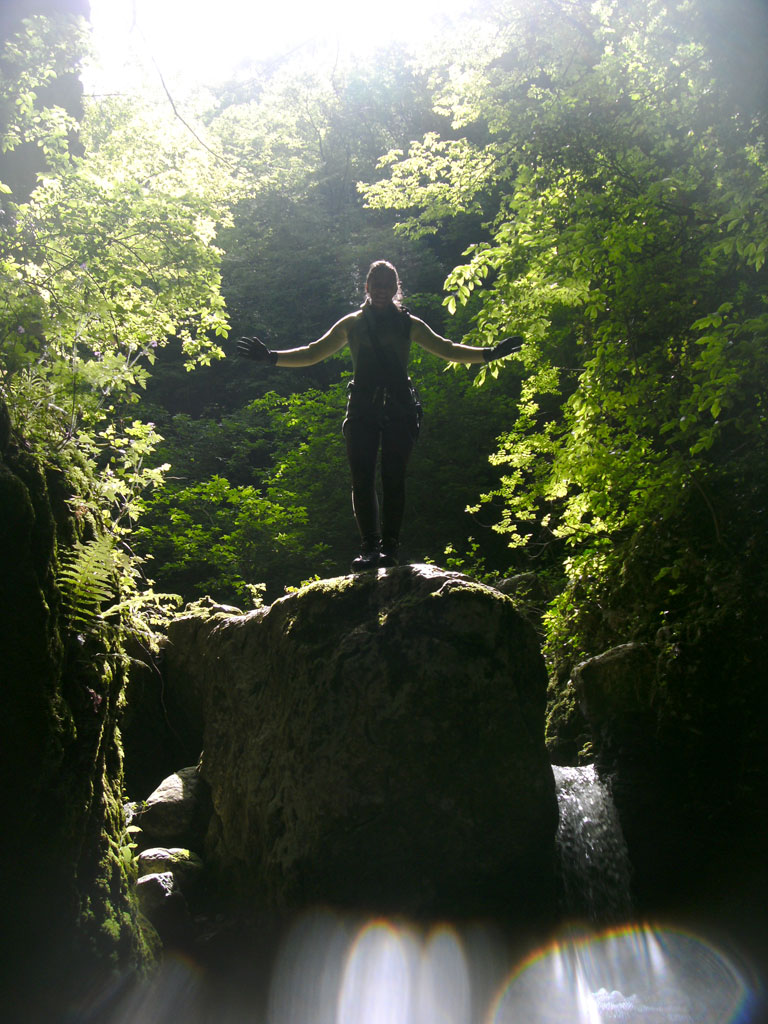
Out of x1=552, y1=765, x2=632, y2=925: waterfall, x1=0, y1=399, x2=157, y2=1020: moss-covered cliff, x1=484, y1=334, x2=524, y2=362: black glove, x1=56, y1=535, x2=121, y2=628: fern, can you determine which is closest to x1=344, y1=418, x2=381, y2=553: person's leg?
x1=484, y1=334, x2=524, y2=362: black glove

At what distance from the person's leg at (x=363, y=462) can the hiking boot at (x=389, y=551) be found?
66mm

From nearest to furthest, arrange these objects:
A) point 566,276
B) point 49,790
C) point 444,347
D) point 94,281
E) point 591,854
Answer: point 49,790
point 591,854
point 444,347
point 566,276
point 94,281

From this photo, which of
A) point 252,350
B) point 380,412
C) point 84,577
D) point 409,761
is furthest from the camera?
point 380,412

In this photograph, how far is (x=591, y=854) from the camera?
4484mm

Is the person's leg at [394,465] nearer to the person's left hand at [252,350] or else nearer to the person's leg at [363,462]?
the person's leg at [363,462]

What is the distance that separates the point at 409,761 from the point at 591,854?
5.74ft

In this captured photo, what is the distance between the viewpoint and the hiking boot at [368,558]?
14.9ft

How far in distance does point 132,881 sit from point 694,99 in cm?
571

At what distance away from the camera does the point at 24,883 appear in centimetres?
254

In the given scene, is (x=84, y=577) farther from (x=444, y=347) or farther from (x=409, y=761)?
(x=444, y=347)

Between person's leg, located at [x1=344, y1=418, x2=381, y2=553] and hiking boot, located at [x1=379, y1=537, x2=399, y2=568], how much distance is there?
0.07m

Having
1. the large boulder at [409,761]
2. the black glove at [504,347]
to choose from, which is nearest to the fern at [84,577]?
the large boulder at [409,761]

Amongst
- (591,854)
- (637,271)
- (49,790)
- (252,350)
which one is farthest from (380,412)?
(591,854)

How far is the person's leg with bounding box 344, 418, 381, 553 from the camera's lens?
14.9 feet
